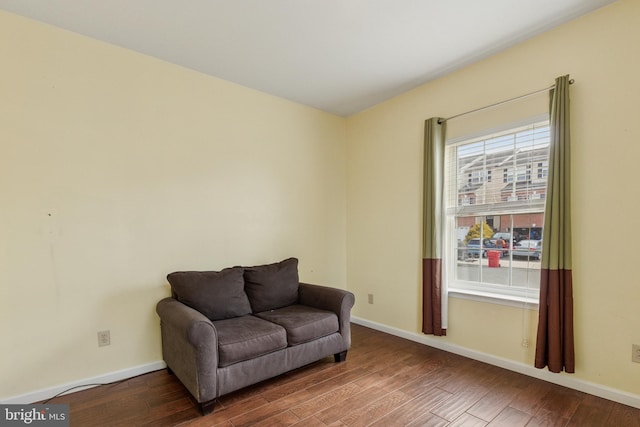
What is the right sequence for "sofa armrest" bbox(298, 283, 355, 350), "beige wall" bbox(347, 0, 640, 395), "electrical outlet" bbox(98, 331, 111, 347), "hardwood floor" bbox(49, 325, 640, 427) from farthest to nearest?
"sofa armrest" bbox(298, 283, 355, 350)
"electrical outlet" bbox(98, 331, 111, 347)
"beige wall" bbox(347, 0, 640, 395)
"hardwood floor" bbox(49, 325, 640, 427)

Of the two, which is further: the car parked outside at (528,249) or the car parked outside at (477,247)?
the car parked outside at (477,247)

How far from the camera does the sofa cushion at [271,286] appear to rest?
9.35 feet

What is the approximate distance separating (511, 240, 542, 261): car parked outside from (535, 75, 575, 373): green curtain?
18 centimetres

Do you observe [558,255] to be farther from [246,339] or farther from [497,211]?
[246,339]

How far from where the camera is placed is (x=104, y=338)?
7.93 ft

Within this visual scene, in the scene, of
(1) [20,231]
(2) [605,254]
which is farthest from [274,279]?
(2) [605,254]

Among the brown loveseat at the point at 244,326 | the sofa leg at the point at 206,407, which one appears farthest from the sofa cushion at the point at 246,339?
the sofa leg at the point at 206,407

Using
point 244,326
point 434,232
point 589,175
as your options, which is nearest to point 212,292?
point 244,326

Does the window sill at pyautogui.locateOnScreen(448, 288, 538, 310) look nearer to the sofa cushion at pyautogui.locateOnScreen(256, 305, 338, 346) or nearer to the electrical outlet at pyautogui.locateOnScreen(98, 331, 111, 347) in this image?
the sofa cushion at pyautogui.locateOnScreen(256, 305, 338, 346)

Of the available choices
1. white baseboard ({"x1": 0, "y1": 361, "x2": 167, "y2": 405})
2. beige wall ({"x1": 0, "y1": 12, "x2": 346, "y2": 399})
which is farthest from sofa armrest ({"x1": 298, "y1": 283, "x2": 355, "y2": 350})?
white baseboard ({"x1": 0, "y1": 361, "x2": 167, "y2": 405})

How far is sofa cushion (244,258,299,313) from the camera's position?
2.85 m

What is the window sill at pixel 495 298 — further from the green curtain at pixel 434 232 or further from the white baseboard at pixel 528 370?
the white baseboard at pixel 528 370

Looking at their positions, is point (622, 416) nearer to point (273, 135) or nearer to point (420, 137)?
point (420, 137)

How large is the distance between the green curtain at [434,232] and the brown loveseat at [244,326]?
34.4 inches
